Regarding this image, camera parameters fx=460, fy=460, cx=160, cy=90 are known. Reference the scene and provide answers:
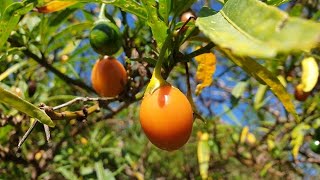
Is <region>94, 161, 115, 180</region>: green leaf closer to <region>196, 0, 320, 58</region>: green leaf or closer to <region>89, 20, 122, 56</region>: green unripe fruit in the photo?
<region>89, 20, 122, 56</region>: green unripe fruit

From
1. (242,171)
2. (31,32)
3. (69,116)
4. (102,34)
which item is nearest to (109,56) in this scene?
(102,34)

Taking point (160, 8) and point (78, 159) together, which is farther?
point (78, 159)

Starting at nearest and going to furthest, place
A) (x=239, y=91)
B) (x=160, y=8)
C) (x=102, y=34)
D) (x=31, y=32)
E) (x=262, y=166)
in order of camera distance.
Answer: (x=160, y=8) → (x=102, y=34) → (x=31, y=32) → (x=239, y=91) → (x=262, y=166)

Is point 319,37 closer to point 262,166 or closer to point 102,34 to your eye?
point 102,34

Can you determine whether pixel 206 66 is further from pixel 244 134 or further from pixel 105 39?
pixel 244 134

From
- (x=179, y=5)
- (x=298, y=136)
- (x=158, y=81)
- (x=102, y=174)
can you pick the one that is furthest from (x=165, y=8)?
(x=298, y=136)

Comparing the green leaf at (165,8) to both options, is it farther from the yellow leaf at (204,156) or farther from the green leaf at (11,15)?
the yellow leaf at (204,156)

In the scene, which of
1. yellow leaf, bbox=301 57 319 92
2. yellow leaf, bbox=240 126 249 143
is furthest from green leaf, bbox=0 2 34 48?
yellow leaf, bbox=240 126 249 143
